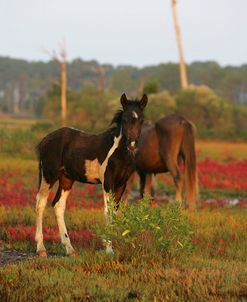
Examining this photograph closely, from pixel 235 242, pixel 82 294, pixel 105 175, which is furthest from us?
pixel 235 242

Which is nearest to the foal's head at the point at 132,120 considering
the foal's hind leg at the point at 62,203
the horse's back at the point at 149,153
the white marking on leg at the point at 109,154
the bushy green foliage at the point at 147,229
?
the white marking on leg at the point at 109,154

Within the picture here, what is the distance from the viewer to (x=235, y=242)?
10.2 meters

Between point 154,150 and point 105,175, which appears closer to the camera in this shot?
point 105,175

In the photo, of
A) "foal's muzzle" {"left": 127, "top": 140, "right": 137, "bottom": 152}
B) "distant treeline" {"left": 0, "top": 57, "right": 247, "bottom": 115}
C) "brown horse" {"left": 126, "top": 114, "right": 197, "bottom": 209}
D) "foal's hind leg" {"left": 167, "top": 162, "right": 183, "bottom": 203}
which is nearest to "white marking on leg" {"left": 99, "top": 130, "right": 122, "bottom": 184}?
"foal's muzzle" {"left": 127, "top": 140, "right": 137, "bottom": 152}

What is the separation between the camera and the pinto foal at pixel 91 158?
9.30 metres

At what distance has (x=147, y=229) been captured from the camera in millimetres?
7965

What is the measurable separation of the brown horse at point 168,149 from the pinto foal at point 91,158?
17.4 ft

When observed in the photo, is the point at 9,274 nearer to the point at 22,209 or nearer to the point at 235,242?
the point at 235,242

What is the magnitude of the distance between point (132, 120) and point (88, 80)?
4905 inches

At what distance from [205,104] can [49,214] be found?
3393 centimetres

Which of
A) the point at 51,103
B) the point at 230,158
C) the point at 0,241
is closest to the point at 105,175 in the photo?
the point at 0,241

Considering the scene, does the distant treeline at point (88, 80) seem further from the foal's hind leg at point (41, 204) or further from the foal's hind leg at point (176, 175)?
the foal's hind leg at point (41, 204)

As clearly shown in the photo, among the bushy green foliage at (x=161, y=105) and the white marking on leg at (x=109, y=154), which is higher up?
the bushy green foliage at (x=161, y=105)

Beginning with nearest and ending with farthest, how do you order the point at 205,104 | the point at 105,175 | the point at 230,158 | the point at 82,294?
the point at 82,294 < the point at 105,175 < the point at 230,158 < the point at 205,104
